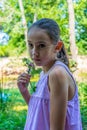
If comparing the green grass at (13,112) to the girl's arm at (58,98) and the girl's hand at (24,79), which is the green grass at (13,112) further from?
the girl's arm at (58,98)

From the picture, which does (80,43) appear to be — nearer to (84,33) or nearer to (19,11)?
(84,33)

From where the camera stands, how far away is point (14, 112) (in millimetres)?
2201

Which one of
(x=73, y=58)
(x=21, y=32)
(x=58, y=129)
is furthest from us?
(x=21, y=32)

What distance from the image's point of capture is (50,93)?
0.75m

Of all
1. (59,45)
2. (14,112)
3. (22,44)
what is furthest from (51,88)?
(22,44)

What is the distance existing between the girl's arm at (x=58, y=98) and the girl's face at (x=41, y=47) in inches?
3.0

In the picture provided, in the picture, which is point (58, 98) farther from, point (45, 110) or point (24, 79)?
point (24, 79)

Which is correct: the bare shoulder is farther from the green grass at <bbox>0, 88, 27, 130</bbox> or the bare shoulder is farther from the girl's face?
the green grass at <bbox>0, 88, 27, 130</bbox>

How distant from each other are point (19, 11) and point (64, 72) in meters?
2.22

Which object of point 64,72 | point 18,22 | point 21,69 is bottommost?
point 64,72

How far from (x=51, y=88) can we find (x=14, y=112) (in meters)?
1.51

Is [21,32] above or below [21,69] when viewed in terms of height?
above

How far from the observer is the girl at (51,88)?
729 millimetres

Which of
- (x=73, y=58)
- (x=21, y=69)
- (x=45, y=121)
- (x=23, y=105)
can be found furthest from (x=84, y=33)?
(x=45, y=121)
